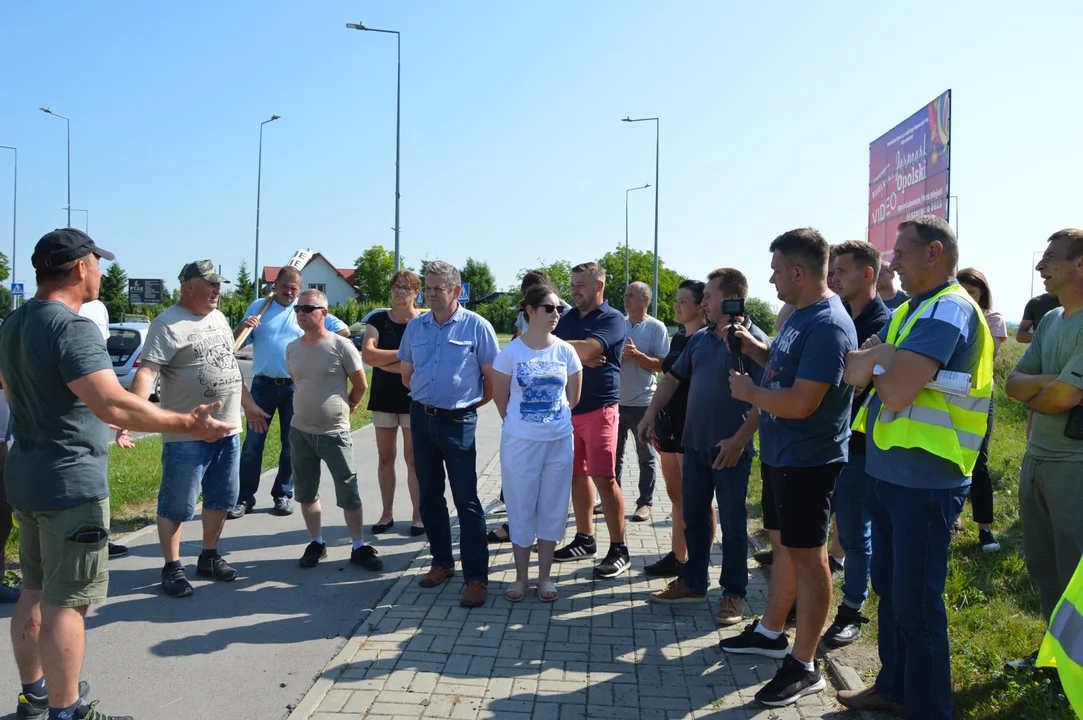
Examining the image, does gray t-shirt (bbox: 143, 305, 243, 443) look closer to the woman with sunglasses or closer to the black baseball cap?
the black baseball cap

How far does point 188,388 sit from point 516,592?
2.47 m

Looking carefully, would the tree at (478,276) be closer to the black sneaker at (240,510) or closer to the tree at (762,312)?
the tree at (762,312)

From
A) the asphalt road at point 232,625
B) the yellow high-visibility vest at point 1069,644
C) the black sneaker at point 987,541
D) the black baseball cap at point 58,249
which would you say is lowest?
the asphalt road at point 232,625

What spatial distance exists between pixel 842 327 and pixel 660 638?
Result: 203 centimetres

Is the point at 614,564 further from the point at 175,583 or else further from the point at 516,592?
the point at 175,583

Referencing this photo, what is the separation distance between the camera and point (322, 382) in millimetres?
5809

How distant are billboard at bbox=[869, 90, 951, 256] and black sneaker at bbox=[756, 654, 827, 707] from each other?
1063 centimetres

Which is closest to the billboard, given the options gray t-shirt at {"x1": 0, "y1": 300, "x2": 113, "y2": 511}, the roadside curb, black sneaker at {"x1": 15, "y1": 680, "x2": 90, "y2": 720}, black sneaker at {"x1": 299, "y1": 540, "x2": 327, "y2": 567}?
the roadside curb

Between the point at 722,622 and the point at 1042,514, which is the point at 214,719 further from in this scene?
the point at 1042,514

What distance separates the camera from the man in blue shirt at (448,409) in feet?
17.0

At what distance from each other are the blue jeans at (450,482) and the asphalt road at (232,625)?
0.55 m

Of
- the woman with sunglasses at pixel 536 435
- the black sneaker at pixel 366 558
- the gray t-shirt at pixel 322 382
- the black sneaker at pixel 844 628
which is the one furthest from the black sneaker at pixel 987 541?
the gray t-shirt at pixel 322 382

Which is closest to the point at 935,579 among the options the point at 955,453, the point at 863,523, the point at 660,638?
the point at 955,453

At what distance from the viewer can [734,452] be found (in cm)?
455
